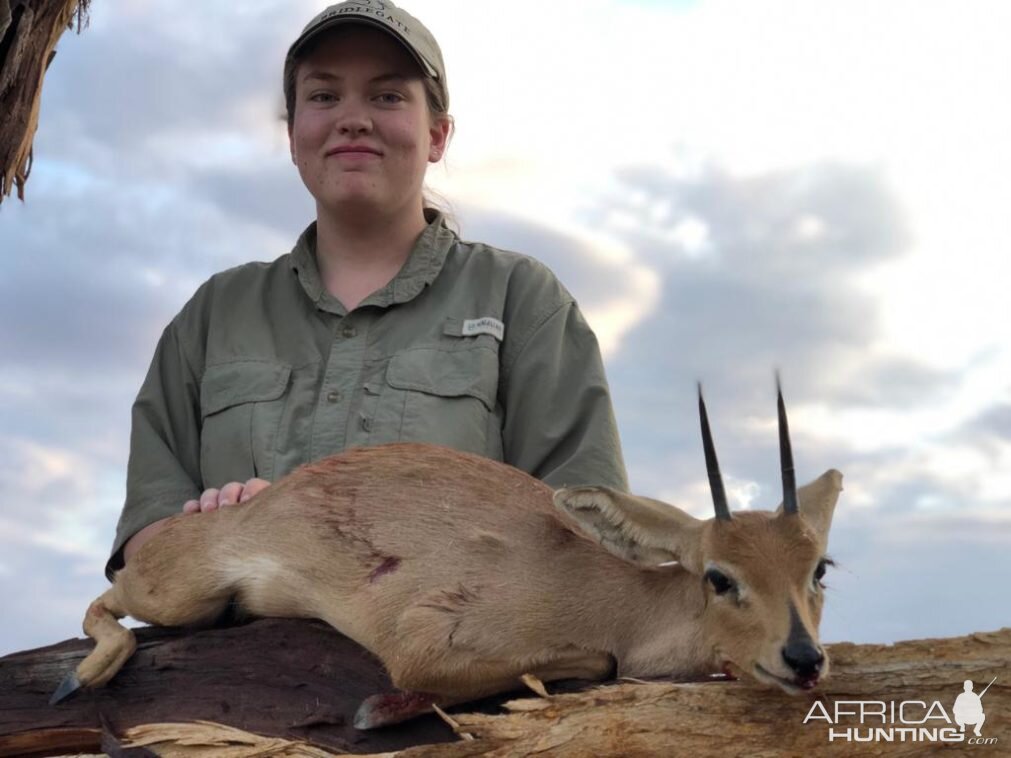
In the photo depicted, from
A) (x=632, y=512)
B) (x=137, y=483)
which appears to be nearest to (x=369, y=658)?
(x=632, y=512)

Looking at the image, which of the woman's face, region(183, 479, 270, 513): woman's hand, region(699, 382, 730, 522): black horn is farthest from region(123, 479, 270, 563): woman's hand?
region(699, 382, 730, 522): black horn

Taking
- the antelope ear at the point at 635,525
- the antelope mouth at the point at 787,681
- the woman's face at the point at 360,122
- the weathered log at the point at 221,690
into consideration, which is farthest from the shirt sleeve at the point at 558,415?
the antelope mouth at the point at 787,681

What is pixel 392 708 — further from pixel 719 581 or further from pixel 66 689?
pixel 66 689

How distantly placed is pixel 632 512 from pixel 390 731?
1.20 m

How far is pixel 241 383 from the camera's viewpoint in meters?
5.63

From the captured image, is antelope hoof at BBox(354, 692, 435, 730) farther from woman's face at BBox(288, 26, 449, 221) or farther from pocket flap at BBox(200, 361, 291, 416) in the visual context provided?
woman's face at BBox(288, 26, 449, 221)

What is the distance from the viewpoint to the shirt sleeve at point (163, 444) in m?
5.60

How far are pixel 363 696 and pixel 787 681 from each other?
5.17ft

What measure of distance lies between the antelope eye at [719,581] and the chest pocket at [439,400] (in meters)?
1.85

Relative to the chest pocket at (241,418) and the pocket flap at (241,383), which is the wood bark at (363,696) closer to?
the chest pocket at (241,418)

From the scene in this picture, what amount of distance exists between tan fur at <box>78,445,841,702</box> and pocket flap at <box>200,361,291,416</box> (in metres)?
0.92

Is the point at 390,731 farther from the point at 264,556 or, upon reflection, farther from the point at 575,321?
the point at 575,321

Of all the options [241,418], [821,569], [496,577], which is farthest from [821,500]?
[241,418]

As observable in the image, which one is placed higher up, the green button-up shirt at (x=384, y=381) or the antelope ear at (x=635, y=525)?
the green button-up shirt at (x=384, y=381)
